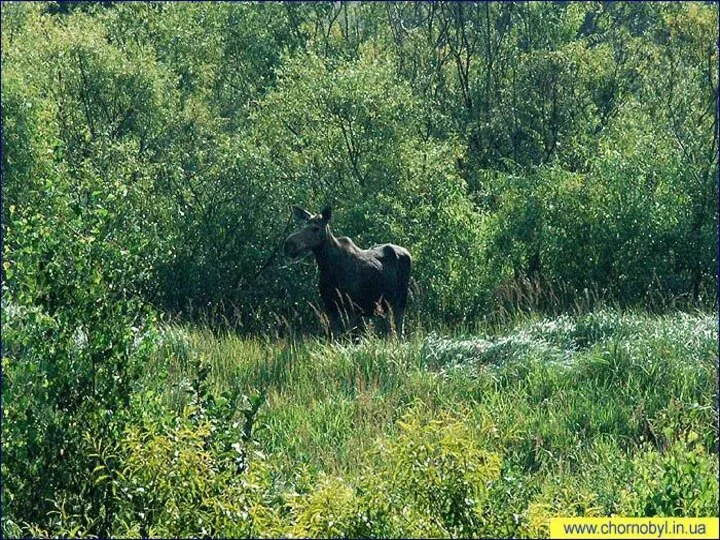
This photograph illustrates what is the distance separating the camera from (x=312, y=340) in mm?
16266

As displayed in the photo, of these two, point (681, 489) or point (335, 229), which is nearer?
point (681, 489)

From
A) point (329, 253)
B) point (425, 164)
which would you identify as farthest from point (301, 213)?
point (425, 164)

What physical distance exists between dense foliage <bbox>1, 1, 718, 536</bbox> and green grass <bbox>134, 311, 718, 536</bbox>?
0.16 ft

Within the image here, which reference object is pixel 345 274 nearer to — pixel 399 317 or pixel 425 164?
pixel 399 317

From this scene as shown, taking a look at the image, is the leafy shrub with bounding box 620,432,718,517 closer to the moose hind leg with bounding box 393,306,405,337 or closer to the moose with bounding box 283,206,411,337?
the moose with bounding box 283,206,411,337

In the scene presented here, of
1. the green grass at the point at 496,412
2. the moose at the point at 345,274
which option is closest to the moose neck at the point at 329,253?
the moose at the point at 345,274

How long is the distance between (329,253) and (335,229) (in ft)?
13.2

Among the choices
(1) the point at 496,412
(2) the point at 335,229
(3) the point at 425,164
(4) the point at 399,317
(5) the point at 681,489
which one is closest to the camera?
(5) the point at 681,489

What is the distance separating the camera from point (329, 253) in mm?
16891

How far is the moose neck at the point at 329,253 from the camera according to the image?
16.9m

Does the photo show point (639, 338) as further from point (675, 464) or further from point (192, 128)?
point (192, 128)

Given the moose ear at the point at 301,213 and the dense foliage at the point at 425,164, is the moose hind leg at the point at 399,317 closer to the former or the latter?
the dense foliage at the point at 425,164

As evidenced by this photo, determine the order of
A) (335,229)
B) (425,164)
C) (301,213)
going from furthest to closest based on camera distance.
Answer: (425,164)
(335,229)
(301,213)

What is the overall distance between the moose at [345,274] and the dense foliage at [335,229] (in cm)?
51
